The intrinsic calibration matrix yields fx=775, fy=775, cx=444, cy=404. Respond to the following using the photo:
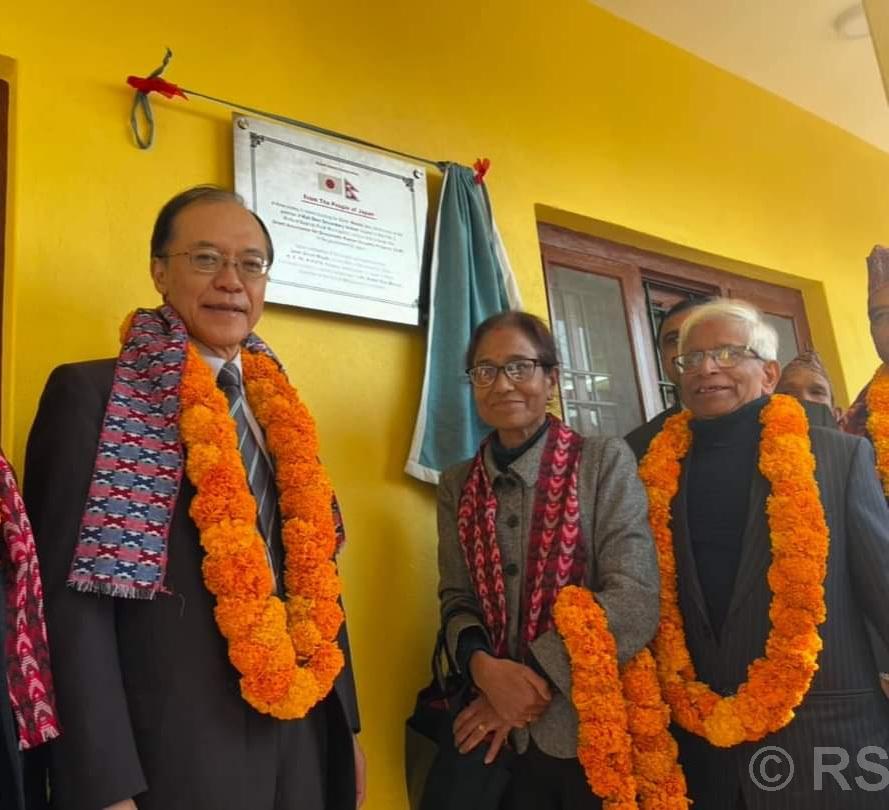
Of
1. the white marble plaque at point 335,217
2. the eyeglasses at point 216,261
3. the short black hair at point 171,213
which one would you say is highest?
the white marble plaque at point 335,217

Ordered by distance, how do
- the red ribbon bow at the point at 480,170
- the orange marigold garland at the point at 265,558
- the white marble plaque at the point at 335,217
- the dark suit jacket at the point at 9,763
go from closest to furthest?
the dark suit jacket at the point at 9,763
the orange marigold garland at the point at 265,558
the white marble plaque at the point at 335,217
the red ribbon bow at the point at 480,170

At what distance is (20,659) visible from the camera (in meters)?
0.94

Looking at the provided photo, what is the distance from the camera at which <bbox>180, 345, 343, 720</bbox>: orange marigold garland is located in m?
1.09

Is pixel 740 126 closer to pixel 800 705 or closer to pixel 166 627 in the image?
pixel 800 705

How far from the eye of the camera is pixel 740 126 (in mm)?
3344

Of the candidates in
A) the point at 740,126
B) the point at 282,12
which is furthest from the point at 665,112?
the point at 282,12

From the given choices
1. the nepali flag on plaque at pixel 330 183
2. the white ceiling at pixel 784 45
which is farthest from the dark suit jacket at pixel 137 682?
the white ceiling at pixel 784 45

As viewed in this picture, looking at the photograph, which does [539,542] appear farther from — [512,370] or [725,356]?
[725,356]

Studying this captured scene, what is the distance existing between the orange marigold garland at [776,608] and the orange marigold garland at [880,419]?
0.33 meters

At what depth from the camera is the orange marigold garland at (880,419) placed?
1738 millimetres

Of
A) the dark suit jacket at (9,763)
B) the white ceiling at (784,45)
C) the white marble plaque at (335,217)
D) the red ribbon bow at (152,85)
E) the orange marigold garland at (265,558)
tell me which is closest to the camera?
the dark suit jacket at (9,763)

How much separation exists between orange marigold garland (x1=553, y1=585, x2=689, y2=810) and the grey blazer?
1.4 inches

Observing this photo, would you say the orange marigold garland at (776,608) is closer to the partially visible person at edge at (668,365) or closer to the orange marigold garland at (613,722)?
the orange marigold garland at (613,722)

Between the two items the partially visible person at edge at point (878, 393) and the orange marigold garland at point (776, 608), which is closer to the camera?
the orange marigold garland at point (776, 608)
